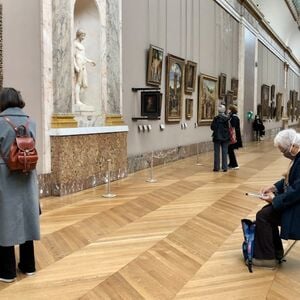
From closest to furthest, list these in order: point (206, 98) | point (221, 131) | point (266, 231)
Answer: point (266, 231) → point (221, 131) → point (206, 98)

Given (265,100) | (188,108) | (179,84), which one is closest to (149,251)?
(179,84)

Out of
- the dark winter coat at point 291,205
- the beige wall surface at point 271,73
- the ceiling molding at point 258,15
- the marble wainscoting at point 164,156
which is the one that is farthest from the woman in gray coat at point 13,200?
the beige wall surface at point 271,73

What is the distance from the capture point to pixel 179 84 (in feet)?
49.0

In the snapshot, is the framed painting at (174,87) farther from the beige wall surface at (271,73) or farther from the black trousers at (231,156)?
the beige wall surface at (271,73)

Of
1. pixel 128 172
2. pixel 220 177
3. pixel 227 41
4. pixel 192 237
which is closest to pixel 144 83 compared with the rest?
pixel 128 172

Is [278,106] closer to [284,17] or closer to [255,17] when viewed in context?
[284,17]

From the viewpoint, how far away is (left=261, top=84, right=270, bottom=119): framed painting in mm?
29202

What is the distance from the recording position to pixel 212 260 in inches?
189

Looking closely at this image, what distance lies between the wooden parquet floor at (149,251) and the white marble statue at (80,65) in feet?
6.88

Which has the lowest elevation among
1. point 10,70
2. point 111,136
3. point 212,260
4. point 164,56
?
point 212,260

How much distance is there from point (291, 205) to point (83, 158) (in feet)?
17.8

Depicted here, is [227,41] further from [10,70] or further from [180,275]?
[180,275]

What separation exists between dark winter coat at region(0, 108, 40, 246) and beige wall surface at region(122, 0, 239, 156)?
7.28 meters

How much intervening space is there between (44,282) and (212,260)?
5.72 ft
